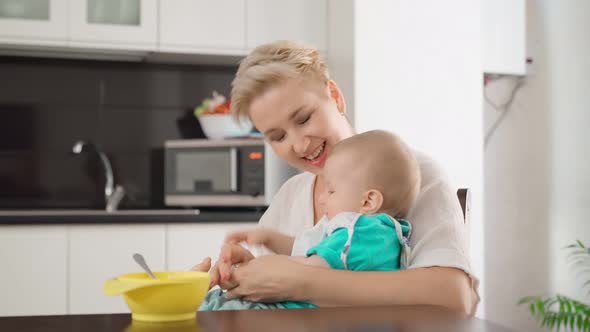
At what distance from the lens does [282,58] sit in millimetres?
1542

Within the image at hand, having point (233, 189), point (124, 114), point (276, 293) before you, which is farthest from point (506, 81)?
point (276, 293)

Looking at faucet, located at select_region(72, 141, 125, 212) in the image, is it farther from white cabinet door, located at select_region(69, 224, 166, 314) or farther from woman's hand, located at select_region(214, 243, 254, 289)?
woman's hand, located at select_region(214, 243, 254, 289)

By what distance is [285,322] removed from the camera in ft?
2.96

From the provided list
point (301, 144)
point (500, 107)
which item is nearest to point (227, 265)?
point (301, 144)

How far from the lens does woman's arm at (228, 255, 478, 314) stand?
3.84ft

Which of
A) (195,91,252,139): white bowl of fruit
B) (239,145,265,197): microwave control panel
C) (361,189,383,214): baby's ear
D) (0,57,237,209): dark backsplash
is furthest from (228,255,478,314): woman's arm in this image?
(0,57,237,209): dark backsplash

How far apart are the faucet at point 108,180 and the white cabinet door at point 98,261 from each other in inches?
→ 22.3

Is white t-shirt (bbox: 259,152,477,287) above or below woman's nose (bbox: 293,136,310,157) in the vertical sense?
below

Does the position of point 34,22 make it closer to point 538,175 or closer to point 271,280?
point 271,280

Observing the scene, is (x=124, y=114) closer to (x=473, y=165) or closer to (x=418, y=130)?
(x=418, y=130)

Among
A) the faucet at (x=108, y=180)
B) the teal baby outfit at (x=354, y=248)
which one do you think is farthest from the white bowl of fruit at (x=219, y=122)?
the teal baby outfit at (x=354, y=248)

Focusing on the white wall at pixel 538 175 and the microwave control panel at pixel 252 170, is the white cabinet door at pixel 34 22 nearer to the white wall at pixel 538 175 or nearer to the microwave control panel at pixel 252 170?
the microwave control panel at pixel 252 170

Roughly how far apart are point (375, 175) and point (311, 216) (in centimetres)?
41

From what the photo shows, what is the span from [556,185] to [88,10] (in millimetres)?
2396
